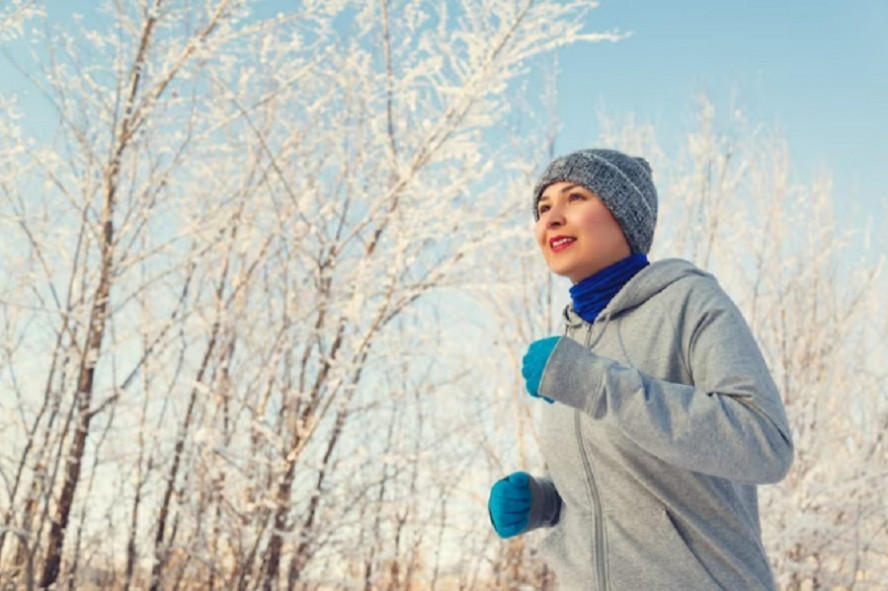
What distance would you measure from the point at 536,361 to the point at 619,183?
0.47 m

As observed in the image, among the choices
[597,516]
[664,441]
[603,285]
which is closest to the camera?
[664,441]

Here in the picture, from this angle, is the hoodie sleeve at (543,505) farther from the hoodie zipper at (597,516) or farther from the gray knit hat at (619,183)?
the gray knit hat at (619,183)

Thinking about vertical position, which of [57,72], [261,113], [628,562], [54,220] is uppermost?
[261,113]

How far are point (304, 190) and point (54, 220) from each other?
1.32m

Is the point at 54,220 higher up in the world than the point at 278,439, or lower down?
higher up

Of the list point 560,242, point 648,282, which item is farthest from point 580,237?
point 648,282

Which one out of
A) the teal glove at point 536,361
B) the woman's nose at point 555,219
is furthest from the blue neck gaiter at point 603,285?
the teal glove at point 536,361

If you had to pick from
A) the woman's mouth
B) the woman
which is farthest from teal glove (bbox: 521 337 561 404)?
the woman's mouth

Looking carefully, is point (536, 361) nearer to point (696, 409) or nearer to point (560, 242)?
point (696, 409)

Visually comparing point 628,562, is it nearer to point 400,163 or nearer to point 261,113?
point 400,163

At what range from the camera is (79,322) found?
3229 mm

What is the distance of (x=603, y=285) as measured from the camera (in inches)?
50.1

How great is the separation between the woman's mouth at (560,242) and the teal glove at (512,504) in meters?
0.44

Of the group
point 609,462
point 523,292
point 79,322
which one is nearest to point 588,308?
point 609,462
